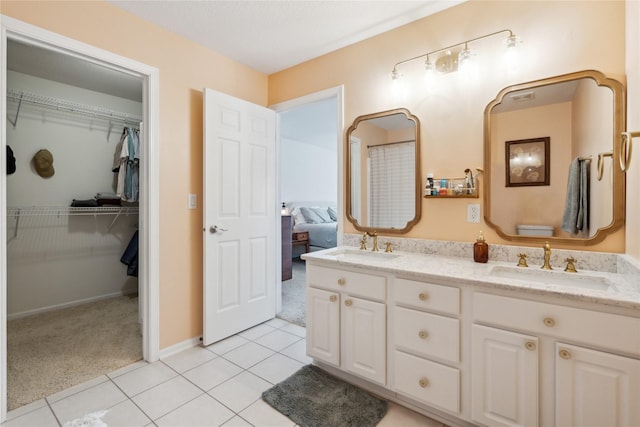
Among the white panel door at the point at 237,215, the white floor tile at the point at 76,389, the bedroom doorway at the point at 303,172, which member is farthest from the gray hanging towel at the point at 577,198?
the white floor tile at the point at 76,389

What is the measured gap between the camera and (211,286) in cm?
246

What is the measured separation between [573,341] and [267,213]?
7.67 feet

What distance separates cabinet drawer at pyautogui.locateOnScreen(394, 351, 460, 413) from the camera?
1.50 m

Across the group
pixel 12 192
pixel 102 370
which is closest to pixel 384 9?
pixel 102 370

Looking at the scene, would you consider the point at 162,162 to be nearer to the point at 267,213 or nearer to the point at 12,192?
the point at 267,213

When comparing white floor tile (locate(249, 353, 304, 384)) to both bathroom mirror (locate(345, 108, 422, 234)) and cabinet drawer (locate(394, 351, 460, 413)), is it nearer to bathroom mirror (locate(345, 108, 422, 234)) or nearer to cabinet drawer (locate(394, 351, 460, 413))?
cabinet drawer (locate(394, 351, 460, 413))

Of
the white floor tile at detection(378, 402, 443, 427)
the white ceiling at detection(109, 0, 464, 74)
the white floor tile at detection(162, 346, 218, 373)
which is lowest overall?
the white floor tile at detection(378, 402, 443, 427)

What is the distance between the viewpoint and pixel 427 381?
1.58 metres

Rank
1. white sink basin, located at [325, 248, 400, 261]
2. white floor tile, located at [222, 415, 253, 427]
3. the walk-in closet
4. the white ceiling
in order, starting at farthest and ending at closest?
the walk-in closet
white sink basin, located at [325, 248, 400, 261]
the white ceiling
white floor tile, located at [222, 415, 253, 427]

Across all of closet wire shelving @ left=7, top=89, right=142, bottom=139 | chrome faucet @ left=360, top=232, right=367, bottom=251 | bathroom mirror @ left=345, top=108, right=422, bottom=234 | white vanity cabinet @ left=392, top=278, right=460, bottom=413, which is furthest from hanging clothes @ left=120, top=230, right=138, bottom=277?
white vanity cabinet @ left=392, top=278, right=460, bottom=413

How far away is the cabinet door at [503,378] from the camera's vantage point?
1305 mm

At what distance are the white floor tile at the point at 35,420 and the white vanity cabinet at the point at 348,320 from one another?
1.45 m

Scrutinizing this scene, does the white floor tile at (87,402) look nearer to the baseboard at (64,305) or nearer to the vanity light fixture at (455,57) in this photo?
the baseboard at (64,305)

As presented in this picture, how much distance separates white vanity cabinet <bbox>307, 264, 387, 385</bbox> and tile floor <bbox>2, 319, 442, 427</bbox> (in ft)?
0.90
